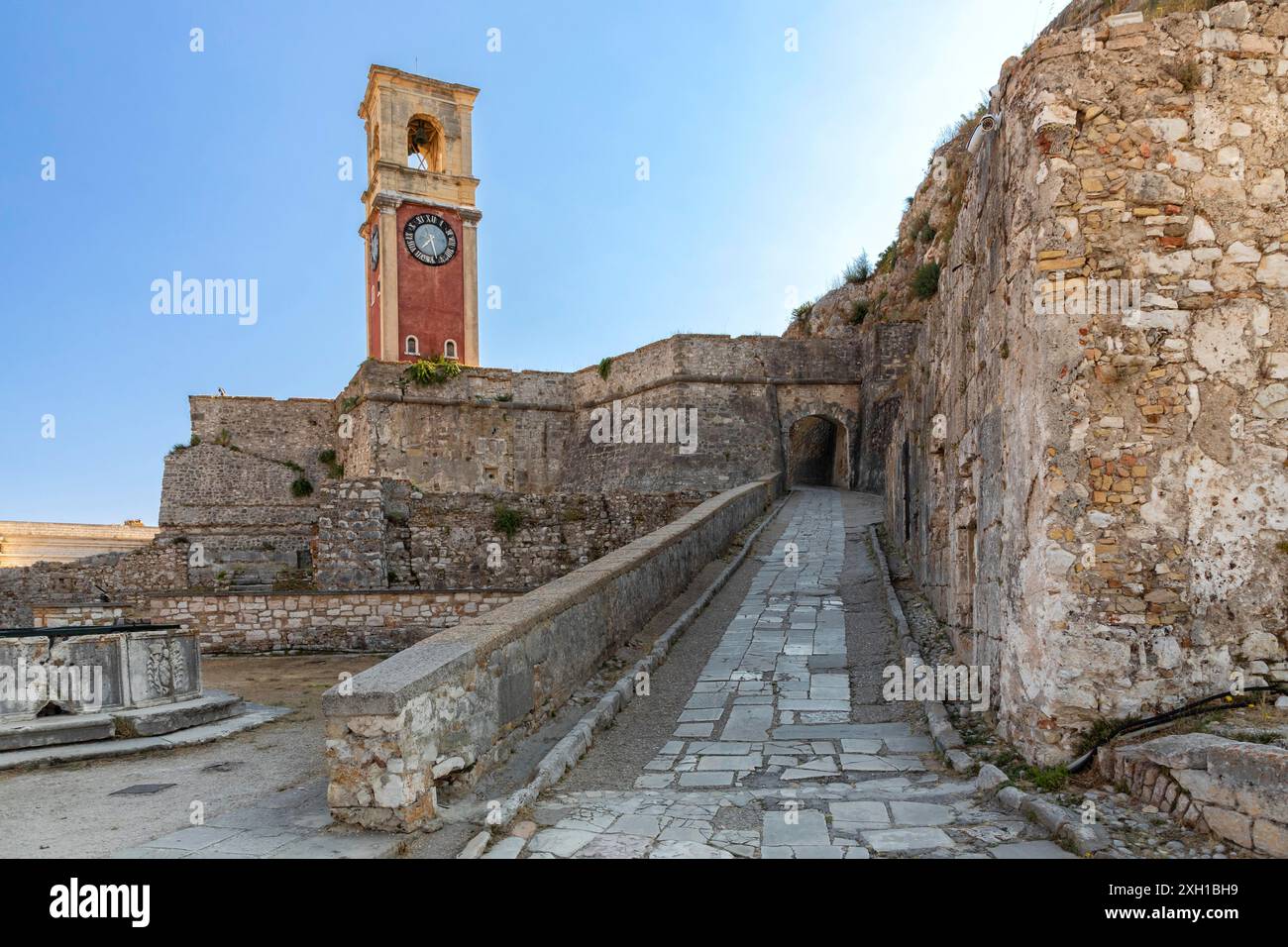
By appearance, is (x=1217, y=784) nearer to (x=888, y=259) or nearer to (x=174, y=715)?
(x=174, y=715)

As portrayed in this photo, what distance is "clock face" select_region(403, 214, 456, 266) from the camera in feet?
118

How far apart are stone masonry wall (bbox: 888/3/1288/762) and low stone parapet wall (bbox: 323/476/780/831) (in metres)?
2.95

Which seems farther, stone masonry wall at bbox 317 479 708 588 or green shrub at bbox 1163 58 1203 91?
stone masonry wall at bbox 317 479 708 588

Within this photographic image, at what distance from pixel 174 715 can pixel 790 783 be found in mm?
5366

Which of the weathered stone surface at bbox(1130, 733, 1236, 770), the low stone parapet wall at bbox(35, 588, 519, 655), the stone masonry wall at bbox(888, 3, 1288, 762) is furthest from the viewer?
the low stone parapet wall at bbox(35, 588, 519, 655)

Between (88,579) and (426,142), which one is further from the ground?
(426,142)

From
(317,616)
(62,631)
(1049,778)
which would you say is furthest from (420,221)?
(1049,778)

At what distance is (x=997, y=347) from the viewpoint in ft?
18.2

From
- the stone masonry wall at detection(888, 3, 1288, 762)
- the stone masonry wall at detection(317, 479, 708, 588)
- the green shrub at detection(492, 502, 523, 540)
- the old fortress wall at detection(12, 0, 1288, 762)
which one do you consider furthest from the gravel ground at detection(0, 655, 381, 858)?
the green shrub at detection(492, 502, 523, 540)

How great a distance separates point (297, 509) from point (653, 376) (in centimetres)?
1184

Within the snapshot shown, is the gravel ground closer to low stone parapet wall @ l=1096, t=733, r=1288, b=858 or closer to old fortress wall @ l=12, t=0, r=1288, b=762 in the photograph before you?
old fortress wall @ l=12, t=0, r=1288, b=762

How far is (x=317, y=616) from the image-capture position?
43.0 feet

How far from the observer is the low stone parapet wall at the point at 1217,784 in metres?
3.37

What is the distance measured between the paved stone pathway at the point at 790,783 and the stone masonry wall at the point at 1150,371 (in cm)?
87
